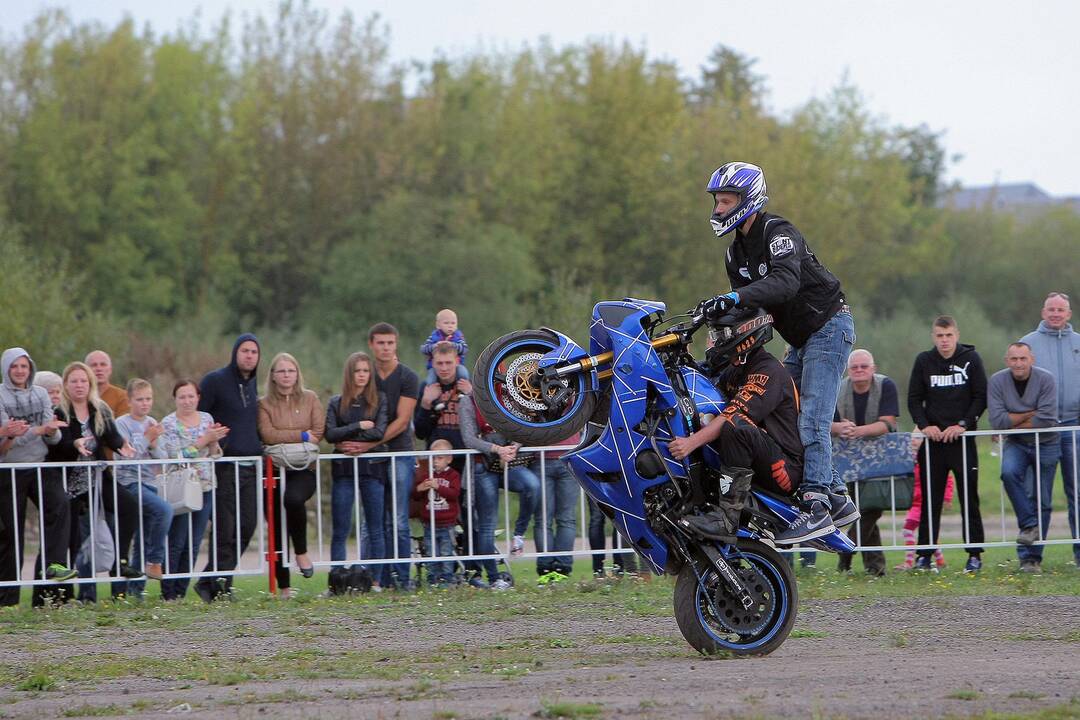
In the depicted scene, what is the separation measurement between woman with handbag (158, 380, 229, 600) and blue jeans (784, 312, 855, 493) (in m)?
6.13

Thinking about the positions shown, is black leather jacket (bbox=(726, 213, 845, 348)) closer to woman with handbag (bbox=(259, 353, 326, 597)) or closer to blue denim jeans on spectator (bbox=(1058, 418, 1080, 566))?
woman with handbag (bbox=(259, 353, 326, 597))

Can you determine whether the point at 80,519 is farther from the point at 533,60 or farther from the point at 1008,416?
the point at 533,60

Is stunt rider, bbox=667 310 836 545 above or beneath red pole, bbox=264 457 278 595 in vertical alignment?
above

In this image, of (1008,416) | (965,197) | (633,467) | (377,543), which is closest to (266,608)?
(377,543)

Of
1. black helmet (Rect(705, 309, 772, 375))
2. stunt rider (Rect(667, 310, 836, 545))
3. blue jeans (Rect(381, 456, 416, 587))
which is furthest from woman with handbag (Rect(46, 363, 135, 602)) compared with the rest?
black helmet (Rect(705, 309, 772, 375))

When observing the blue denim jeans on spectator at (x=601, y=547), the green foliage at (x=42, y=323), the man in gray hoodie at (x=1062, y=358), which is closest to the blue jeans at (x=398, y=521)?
the blue denim jeans on spectator at (x=601, y=547)

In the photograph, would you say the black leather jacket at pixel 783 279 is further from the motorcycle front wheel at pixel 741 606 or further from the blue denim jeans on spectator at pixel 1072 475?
the blue denim jeans on spectator at pixel 1072 475

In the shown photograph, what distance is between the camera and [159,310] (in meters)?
41.2

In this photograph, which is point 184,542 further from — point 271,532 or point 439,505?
point 439,505

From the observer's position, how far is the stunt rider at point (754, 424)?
26.5 feet

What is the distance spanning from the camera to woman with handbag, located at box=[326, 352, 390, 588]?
12.7 m

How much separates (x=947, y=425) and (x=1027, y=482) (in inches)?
37.7

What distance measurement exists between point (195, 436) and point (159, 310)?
29.5 m

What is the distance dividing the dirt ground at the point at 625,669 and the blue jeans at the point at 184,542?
198 centimetres
